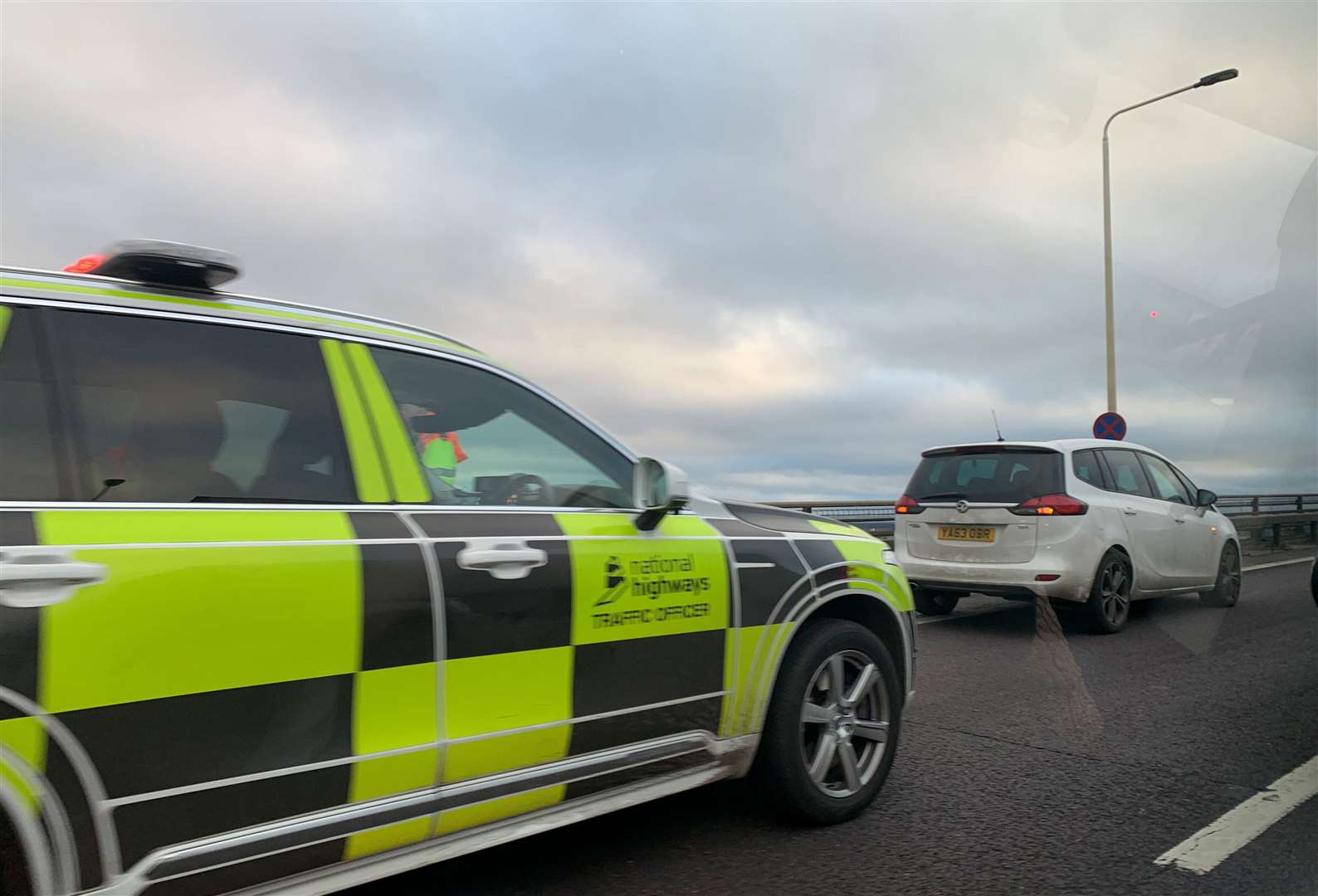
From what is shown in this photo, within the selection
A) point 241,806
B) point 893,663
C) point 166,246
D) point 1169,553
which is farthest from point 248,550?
point 1169,553

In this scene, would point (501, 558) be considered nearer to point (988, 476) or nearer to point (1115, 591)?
point (988, 476)

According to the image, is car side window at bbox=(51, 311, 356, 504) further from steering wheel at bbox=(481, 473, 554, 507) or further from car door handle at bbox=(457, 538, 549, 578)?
steering wheel at bbox=(481, 473, 554, 507)

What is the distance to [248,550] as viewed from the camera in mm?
2287

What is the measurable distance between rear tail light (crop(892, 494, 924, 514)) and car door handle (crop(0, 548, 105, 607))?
770 centimetres

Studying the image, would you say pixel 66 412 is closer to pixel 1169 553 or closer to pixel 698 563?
pixel 698 563

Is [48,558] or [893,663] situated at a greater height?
[48,558]

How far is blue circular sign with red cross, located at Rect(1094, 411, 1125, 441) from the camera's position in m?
18.7

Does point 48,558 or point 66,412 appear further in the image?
point 66,412

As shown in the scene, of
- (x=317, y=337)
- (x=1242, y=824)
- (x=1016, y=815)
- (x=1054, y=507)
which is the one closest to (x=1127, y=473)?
(x=1054, y=507)

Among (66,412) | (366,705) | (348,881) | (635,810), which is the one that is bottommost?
(635,810)

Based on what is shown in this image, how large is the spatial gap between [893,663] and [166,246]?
302 cm

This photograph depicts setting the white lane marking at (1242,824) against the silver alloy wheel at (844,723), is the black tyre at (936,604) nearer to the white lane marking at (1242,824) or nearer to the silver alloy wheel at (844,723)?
the white lane marking at (1242,824)

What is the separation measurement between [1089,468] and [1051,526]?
0.81 meters

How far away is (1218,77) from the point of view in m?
16.4
